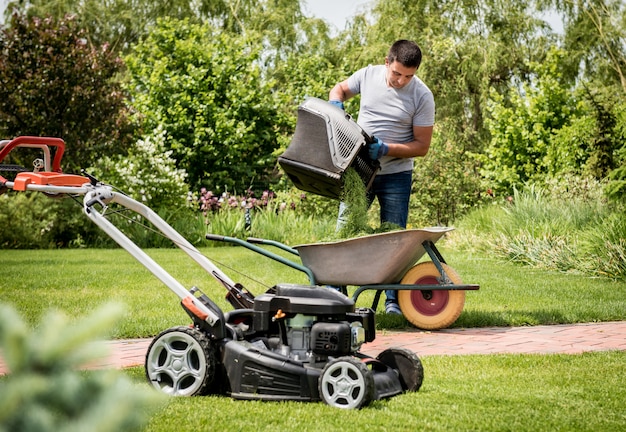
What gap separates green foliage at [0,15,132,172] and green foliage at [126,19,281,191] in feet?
7.35

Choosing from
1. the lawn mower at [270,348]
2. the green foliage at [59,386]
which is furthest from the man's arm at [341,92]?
the green foliage at [59,386]

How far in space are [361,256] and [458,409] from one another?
1695 millimetres

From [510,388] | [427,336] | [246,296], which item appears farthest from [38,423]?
[427,336]

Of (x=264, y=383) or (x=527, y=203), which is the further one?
(x=527, y=203)

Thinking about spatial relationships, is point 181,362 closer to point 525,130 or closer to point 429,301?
point 429,301

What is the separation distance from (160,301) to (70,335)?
18.5 ft

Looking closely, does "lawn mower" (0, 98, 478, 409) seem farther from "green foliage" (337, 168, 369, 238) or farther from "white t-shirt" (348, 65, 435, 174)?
"white t-shirt" (348, 65, 435, 174)

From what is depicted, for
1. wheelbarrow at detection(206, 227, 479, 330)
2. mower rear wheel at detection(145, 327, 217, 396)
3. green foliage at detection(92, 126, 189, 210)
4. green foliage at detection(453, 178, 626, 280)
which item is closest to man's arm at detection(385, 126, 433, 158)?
wheelbarrow at detection(206, 227, 479, 330)

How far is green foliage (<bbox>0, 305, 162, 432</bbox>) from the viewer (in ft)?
2.83

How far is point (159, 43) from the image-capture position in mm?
16797

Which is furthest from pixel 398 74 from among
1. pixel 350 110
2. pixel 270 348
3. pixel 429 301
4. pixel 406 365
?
Result: pixel 350 110

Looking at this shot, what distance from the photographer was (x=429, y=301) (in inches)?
207

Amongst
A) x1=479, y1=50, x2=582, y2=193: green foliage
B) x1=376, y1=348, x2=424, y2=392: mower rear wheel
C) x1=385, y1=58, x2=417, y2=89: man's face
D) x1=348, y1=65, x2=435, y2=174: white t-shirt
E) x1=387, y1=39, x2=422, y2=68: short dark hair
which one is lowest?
x1=376, y1=348, x2=424, y2=392: mower rear wheel

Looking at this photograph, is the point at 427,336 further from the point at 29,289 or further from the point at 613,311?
the point at 29,289
